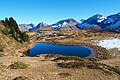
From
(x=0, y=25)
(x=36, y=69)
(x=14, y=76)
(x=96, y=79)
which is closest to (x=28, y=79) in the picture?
(x=14, y=76)

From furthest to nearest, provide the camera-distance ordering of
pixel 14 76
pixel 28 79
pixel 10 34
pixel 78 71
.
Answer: pixel 10 34 → pixel 78 71 → pixel 14 76 → pixel 28 79

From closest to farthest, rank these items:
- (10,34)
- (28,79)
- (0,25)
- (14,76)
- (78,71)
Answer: (28,79), (14,76), (78,71), (10,34), (0,25)

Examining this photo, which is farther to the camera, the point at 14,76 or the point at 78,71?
the point at 78,71

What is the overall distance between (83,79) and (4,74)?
8.89 m

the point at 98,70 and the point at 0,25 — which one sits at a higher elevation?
the point at 0,25

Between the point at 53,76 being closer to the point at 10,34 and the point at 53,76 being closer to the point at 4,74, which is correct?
the point at 4,74

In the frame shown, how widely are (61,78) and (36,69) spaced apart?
17.4ft

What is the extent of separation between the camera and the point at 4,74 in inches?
A: 1034

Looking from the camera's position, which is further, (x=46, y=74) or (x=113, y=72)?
(x=113, y=72)

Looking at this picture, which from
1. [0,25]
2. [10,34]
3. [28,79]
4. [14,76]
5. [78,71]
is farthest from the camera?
[0,25]

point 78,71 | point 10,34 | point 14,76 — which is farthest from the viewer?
point 10,34

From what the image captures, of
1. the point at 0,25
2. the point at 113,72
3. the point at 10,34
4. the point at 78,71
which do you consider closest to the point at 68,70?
the point at 78,71

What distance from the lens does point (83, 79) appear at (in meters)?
25.4

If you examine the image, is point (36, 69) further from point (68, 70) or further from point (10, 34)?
point (10, 34)
